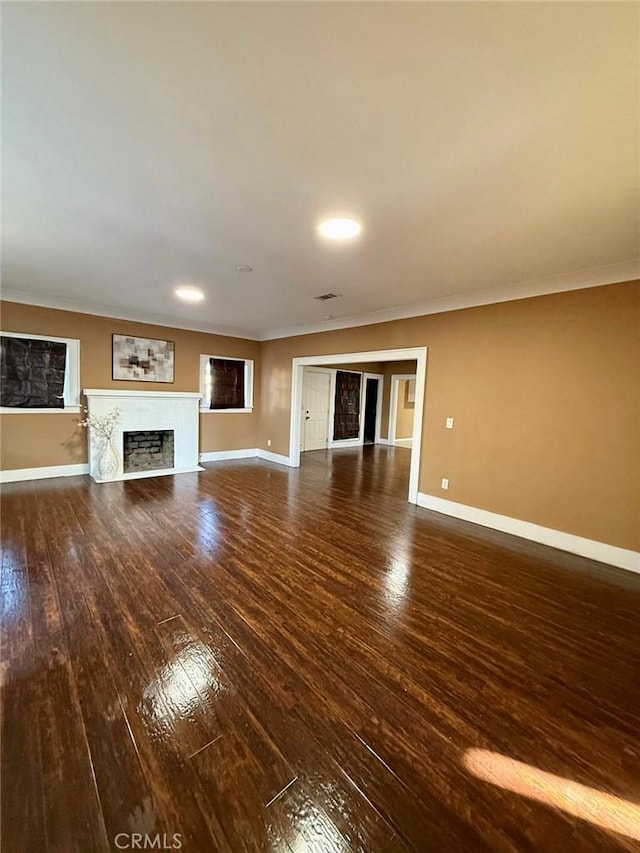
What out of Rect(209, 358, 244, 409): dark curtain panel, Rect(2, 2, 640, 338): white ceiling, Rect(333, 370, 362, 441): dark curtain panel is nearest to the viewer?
Rect(2, 2, 640, 338): white ceiling

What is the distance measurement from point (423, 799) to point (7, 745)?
163 centimetres

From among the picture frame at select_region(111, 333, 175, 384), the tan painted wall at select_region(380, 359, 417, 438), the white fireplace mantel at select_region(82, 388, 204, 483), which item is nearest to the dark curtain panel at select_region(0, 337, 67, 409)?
the white fireplace mantel at select_region(82, 388, 204, 483)

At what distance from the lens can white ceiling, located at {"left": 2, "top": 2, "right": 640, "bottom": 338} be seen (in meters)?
1.14

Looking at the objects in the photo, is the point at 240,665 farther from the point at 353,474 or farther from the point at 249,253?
the point at 353,474

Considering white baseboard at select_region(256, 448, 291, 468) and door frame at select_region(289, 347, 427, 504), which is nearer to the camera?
door frame at select_region(289, 347, 427, 504)

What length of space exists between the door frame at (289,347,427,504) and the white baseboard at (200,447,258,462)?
1.19m

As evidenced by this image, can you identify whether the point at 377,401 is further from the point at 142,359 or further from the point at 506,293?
the point at 506,293

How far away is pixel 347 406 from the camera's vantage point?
9.39 meters

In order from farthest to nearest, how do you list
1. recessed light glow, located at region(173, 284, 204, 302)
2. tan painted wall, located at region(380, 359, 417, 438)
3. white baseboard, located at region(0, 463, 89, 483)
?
1. tan painted wall, located at region(380, 359, 417, 438)
2. white baseboard, located at region(0, 463, 89, 483)
3. recessed light glow, located at region(173, 284, 204, 302)

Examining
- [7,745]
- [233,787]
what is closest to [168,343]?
[7,745]

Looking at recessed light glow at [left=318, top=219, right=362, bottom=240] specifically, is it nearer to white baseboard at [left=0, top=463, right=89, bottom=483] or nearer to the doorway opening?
white baseboard at [left=0, top=463, right=89, bottom=483]

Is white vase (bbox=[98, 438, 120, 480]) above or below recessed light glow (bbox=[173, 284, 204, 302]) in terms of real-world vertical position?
below

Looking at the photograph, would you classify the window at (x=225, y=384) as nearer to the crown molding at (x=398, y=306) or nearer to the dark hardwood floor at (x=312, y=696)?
the crown molding at (x=398, y=306)

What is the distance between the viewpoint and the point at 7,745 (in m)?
1.39
